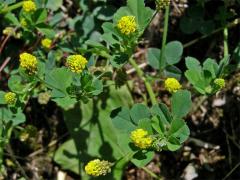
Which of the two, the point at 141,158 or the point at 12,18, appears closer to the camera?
the point at 141,158

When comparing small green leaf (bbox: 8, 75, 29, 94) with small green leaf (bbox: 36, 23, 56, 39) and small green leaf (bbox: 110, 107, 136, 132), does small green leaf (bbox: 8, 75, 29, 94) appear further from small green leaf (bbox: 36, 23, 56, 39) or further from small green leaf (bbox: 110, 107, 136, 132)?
small green leaf (bbox: 110, 107, 136, 132)

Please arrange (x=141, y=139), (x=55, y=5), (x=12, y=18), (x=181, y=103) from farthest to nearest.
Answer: (x=55, y=5) → (x=12, y=18) → (x=181, y=103) → (x=141, y=139)

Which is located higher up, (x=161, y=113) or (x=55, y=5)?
(x=55, y=5)

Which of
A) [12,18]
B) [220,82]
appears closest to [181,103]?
[220,82]

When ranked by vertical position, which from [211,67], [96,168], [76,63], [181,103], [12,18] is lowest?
[96,168]

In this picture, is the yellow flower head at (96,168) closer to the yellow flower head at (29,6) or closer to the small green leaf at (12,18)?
the yellow flower head at (29,6)

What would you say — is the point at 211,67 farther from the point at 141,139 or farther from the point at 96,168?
the point at 96,168

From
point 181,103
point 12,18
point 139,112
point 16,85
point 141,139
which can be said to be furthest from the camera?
point 12,18

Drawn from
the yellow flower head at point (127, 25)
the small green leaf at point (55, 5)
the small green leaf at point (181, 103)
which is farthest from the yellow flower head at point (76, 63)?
the small green leaf at point (55, 5)
